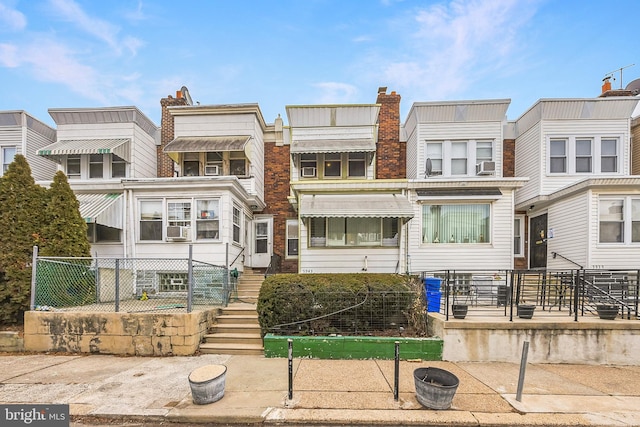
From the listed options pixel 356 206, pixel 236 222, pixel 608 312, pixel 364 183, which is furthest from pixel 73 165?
pixel 608 312

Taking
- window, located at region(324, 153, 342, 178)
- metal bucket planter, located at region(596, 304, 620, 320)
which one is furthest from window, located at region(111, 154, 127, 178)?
metal bucket planter, located at region(596, 304, 620, 320)

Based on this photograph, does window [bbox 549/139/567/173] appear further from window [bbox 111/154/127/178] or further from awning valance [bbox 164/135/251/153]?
window [bbox 111/154/127/178]

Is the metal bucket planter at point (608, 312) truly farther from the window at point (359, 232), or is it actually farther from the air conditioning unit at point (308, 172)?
the air conditioning unit at point (308, 172)

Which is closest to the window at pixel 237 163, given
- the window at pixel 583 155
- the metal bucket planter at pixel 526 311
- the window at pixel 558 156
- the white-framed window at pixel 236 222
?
the white-framed window at pixel 236 222

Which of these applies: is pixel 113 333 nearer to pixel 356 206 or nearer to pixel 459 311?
pixel 356 206

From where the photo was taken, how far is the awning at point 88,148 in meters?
12.4

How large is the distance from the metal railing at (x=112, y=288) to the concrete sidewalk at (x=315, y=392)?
4.29 ft

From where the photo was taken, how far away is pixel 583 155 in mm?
12539

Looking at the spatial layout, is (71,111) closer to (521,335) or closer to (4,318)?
(4,318)

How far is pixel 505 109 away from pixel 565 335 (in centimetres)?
967

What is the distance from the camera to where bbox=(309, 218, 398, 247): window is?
36.1 feet

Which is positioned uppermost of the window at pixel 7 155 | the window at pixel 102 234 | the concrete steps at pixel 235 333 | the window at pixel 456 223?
the window at pixel 7 155

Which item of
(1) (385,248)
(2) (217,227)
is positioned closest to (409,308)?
(1) (385,248)

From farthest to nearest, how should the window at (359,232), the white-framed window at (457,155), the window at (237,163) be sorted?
the window at (237,163), the white-framed window at (457,155), the window at (359,232)
